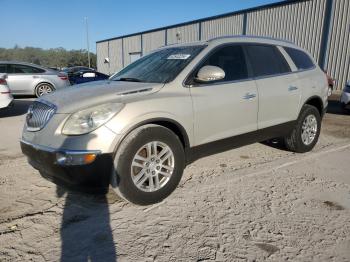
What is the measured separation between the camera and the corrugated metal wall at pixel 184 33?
27.2m

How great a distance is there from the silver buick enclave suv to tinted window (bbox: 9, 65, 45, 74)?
923cm

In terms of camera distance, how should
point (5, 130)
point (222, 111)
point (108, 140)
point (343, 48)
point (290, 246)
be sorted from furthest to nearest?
point (343, 48) → point (5, 130) → point (222, 111) → point (108, 140) → point (290, 246)

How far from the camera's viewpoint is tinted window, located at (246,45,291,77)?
4562 mm

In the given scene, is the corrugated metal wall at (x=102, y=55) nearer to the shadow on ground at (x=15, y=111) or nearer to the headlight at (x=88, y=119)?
the shadow on ground at (x=15, y=111)

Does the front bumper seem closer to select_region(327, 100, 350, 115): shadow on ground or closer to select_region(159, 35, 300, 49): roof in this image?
select_region(159, 35, 300, 49): roof

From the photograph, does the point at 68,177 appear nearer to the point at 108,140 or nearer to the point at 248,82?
the point at 108,140

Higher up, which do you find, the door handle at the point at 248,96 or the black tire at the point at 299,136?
the door handle at the point at 248,96

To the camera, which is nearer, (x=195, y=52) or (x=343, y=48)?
(x=195, y=52)

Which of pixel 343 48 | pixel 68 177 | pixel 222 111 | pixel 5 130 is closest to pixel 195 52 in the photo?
pixel 222 111

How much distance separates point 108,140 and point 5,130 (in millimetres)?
5207

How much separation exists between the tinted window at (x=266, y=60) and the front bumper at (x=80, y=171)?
2.48 m

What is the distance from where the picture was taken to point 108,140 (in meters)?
3.12

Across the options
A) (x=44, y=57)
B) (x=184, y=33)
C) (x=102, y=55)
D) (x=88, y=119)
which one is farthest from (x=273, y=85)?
(x=44, y=57)

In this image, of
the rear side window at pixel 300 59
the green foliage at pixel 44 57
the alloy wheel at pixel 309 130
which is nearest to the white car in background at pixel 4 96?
the rear side window at pixel 300 59
